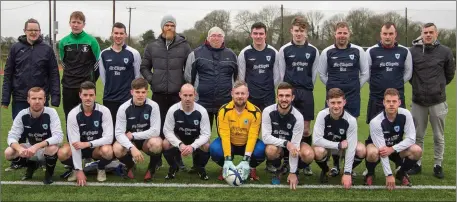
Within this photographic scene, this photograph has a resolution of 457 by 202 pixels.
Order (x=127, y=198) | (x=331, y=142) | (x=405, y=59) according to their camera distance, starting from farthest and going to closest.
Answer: (x=405, y=59) → (x=331, y=142) → (x=127, y=198)

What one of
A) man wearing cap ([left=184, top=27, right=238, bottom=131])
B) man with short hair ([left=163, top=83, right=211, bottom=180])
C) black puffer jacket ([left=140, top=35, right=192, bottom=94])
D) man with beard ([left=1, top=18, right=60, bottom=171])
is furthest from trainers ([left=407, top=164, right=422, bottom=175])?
man with beard ([left=1, top=18, right=60, bottom=171])

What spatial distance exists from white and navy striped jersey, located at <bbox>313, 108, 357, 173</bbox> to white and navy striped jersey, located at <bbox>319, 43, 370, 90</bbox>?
645 mm

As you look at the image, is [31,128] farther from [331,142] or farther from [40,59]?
[331,142]

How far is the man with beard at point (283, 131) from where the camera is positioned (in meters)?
5.03

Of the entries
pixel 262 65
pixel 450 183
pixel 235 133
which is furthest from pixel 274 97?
pixel 450 183

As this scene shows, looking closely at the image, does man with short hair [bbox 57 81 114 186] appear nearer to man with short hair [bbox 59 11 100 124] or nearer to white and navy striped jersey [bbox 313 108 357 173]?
man with short hair [bbox 59 11 100 124]

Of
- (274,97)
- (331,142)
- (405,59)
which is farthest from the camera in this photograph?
(274,97)

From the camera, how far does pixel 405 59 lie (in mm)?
5559

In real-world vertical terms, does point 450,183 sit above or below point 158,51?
below

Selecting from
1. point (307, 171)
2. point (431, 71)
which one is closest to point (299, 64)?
point (307, 171)

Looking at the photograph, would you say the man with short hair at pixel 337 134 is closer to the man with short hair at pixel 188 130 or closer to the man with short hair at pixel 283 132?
the man with short hair at pixel 283 132

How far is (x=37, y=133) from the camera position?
5.11 m

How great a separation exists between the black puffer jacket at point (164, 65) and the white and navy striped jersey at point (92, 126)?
86 centimetres

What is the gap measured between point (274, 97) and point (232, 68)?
2.28 feet
